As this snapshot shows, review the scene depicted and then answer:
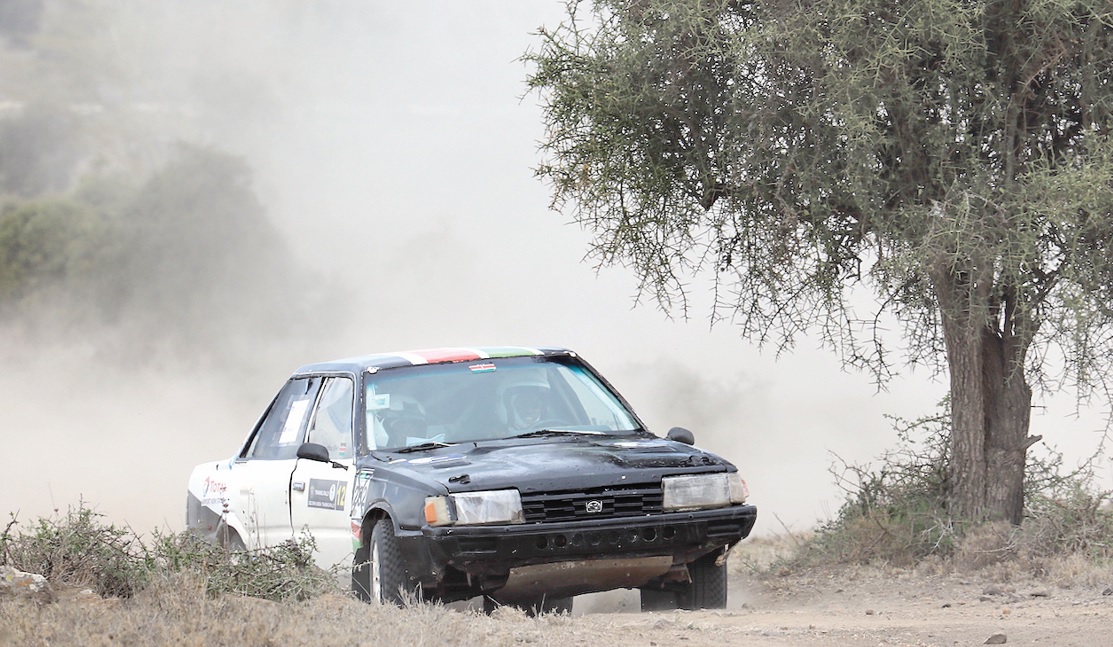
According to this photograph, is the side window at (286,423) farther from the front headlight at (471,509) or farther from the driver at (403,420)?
the front headlight at (471,509)

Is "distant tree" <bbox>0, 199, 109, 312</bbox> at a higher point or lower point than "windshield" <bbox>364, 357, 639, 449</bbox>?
higher

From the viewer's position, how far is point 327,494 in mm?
8109

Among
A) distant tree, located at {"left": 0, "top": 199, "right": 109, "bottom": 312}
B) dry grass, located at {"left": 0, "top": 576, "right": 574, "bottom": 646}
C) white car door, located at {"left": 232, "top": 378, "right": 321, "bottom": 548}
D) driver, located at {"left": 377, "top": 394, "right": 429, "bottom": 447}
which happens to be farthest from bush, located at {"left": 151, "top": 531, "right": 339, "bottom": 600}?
distant tree, located at {"left": 0, "top": 199, "right": 109, "bottom": 312}

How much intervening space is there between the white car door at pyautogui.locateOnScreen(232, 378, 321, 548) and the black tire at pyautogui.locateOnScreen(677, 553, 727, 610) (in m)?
2.51

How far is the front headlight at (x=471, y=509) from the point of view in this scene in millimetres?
6938

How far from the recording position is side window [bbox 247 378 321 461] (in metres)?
8.92

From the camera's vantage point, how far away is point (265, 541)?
8.80 metres

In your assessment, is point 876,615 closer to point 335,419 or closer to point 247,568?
point 335,419

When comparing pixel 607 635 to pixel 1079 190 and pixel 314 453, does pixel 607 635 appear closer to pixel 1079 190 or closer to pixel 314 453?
pixel 314 453

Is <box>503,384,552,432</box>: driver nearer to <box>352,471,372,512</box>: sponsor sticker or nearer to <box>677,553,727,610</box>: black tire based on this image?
<box>352,471,372,512</box>: sponsor sticker

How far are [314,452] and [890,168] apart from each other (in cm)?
516

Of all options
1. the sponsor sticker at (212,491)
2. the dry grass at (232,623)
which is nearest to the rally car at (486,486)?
the sponsor sticker at (212,491)

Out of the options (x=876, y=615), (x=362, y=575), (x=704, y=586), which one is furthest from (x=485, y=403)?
(x=876, y=615)

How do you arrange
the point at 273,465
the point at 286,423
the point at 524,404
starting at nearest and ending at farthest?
the point at 524,404
the point at 273,465
the point at 286,423
